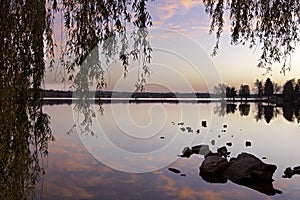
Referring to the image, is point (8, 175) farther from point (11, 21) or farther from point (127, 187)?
point (127, 187)

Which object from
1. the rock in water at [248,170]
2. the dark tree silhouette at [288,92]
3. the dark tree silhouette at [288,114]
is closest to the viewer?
the rock in water at [248,170]

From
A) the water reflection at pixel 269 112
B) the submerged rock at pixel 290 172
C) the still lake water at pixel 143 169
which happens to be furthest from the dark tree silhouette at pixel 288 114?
the submerged rock at pixel 290 172

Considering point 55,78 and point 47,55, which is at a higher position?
point 47,55

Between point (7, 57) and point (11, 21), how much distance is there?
9.5 inches

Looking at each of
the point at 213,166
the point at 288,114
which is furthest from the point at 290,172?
the point at 288,114

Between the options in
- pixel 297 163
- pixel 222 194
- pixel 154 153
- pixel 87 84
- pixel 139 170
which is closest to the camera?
pixel 87 84

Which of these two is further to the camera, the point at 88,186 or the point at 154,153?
the point at 154,153

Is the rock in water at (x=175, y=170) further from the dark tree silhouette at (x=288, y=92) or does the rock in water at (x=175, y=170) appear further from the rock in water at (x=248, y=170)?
the dark tree silhouette at (x=288, y=92)

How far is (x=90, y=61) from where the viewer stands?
229 cm

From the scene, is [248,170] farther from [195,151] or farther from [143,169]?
[195,151]

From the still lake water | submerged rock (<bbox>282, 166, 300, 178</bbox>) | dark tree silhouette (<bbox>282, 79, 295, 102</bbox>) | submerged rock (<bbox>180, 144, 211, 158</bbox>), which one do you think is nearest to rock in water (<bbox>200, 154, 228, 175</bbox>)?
the still lake water

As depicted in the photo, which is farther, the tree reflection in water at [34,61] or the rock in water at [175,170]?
the rock in water at [175,170]

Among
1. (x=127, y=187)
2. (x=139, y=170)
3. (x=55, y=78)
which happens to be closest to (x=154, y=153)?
(x=139, y=170)

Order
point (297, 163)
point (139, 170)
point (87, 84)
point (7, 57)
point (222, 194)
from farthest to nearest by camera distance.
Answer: point (297, 163)
point (139, 170)
point (222, 194)
point (87, 84)
point (7, 57)
